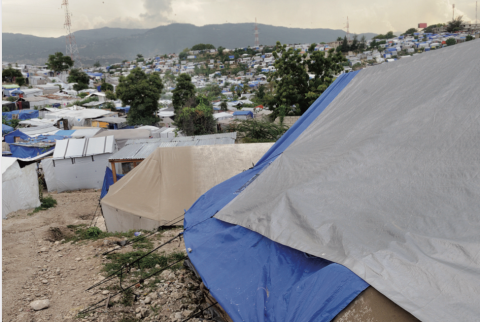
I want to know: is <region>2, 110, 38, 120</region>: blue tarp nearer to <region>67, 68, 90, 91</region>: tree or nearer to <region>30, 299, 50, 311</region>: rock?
<region>67, 68, 90, 91</region>: tree

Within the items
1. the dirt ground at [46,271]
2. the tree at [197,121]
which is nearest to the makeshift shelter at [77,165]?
the tree at [197,121]

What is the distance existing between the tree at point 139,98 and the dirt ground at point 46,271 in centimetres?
1829

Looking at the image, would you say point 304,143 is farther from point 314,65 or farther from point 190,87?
point 190,87

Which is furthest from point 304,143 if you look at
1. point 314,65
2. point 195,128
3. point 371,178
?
point 314,65

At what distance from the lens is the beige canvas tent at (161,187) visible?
734cm

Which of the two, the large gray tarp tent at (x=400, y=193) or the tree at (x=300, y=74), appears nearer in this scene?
the large gray tarp tent at (x=400, y=193)

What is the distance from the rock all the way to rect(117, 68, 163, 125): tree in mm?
22887

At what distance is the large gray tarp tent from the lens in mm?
1954


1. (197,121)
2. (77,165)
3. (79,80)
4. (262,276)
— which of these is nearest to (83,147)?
(77,165)

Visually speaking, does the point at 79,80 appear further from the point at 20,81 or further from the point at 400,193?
the point at 400,193

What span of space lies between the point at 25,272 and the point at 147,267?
2.10 m

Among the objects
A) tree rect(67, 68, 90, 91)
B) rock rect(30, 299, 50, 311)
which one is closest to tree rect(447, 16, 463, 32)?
tree rect(67, 68, 90, 91)

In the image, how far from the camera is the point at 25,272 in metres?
5.77

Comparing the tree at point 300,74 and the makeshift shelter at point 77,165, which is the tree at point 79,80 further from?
→ the tree at point 300,74
